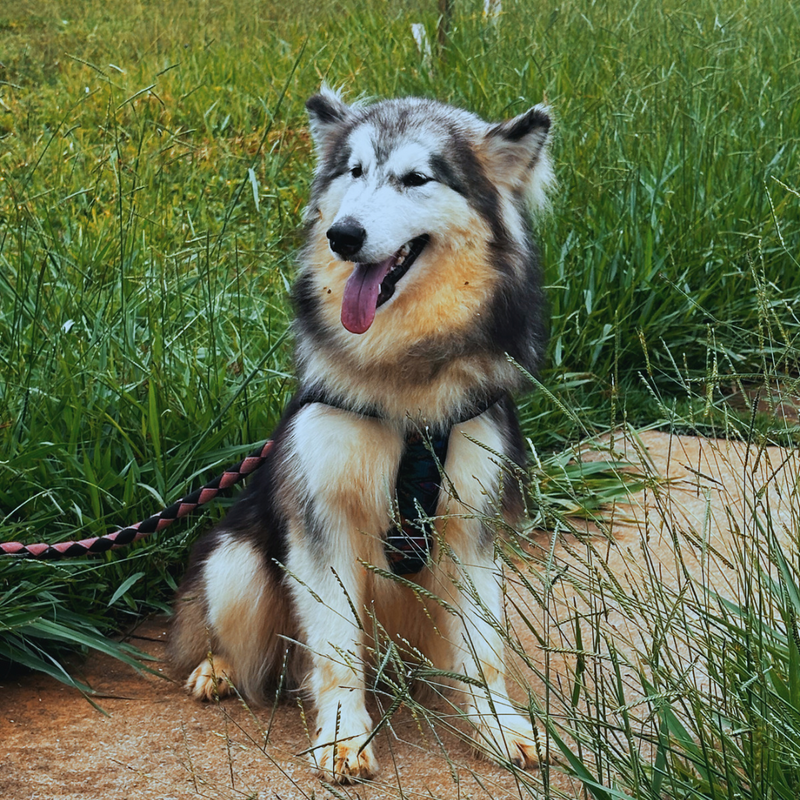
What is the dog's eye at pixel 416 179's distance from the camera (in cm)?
256

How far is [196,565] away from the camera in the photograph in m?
2.83

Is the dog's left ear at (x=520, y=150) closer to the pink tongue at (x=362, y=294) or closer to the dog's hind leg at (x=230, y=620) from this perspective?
the pink tongue at (x=362, y=294)

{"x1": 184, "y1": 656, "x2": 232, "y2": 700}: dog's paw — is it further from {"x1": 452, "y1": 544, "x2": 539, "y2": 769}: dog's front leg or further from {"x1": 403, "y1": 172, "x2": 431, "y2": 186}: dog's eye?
{"x1": 403, "y1": 172, "x2": 431, "y2": 186}: dog's eye

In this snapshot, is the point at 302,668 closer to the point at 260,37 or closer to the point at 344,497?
the point at 344,497

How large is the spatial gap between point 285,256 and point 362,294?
1811 millimetres

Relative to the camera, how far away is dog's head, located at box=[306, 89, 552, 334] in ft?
8.05

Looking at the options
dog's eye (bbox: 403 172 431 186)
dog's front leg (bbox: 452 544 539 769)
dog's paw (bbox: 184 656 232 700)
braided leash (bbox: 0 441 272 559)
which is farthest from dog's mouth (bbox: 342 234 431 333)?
dog's paw (bbox: 184 656 232 700)

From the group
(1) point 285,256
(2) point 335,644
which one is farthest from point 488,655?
(1) point 285,256

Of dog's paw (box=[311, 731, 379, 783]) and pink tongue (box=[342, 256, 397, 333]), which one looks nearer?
dog's paw (box=[311, 731, 379, 783])

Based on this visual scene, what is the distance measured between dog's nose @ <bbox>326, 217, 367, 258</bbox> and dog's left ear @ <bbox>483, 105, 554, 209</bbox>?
0.52 meters

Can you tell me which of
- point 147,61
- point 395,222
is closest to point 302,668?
point 395,222

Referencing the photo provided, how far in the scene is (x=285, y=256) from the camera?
4.20 m

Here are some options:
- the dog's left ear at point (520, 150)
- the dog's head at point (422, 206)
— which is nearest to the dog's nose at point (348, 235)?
the dog's head at point (422, 206)

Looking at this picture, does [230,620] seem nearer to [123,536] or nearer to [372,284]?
[123,536]
